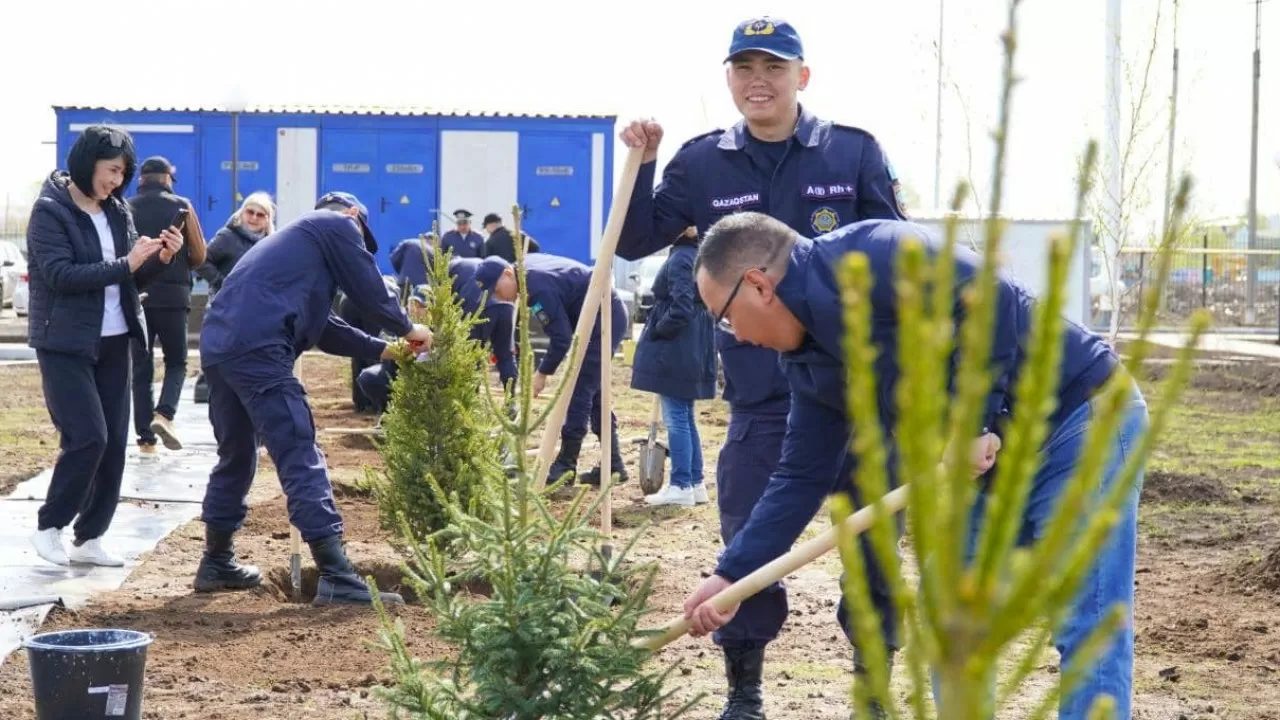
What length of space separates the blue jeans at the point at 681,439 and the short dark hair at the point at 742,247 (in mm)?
5837

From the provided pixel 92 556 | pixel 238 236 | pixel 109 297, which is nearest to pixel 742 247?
pixel 109 297

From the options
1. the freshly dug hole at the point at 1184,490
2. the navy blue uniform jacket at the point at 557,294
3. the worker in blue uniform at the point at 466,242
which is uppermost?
the worker in blue uniform at the point at 466,242

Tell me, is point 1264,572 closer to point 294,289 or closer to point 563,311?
point 294,289

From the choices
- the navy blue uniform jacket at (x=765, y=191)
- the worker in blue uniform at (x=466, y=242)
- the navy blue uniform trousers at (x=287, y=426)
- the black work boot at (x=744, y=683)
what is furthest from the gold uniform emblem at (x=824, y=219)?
the worker in blue uniform at (x=466, y=242)

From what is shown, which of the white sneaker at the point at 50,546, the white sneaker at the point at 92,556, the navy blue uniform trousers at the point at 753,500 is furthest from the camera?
the white sneaker at the point at 92,556

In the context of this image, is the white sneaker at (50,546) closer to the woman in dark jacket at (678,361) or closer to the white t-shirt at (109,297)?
the white t-shirt at (109,297)

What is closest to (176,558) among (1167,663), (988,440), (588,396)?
(588,396)

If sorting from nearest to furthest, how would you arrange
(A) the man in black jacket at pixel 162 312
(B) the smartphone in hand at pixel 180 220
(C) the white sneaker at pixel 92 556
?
(C) the white sneaker at pixel 92 556 → (B) the smartphone in hand at pixel 180 220 → (A) the man in black jacket at pixel 162 312

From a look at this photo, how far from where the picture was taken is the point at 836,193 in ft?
15.4

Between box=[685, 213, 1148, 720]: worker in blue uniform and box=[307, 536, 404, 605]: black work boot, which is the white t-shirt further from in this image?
box=[685, 213, 1148, 720]: worker in blue uniform

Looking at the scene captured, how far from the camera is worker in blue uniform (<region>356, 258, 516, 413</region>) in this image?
431 inches

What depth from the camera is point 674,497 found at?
973 cm

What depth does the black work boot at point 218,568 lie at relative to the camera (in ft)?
22.0

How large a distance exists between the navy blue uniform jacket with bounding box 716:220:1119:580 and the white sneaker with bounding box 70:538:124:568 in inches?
A: 162
